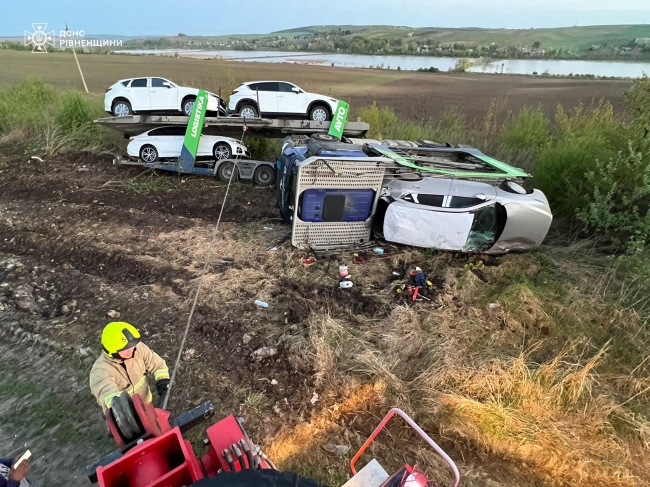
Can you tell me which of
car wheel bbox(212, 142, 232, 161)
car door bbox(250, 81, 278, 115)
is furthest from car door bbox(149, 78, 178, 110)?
car door bbox(250, 81, 278, 115)

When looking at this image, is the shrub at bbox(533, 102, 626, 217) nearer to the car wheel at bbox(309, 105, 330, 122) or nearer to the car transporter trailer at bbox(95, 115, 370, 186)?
the car transporter trailer at bbox(95, 115, 370, 186)

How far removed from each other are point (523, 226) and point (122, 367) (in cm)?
544

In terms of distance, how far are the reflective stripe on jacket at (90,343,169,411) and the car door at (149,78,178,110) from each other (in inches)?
326

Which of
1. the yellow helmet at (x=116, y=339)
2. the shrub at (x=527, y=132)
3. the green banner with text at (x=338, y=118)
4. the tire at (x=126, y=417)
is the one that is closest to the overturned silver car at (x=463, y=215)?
the green banner with text at (x=338, y=118)

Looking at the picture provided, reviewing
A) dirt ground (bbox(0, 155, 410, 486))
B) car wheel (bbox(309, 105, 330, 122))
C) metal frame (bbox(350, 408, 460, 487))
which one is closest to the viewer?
metal frame (bbox(350, 408, 460, 487))

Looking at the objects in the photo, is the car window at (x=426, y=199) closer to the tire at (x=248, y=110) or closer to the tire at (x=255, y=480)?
the tire at (x=255, y=480)

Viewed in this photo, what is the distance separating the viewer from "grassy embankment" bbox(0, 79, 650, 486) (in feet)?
11.0

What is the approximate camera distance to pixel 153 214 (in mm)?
7609

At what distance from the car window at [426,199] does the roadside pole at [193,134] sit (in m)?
5.42

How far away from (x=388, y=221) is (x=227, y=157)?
5.26 metres

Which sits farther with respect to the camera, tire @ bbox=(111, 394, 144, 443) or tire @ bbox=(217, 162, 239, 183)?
tire @ bbox=(217, 162, 239, 183)

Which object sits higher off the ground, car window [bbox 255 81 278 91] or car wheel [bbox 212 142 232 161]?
car window [bbox 255 81 278 91]

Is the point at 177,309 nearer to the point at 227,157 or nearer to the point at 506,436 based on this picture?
the point at 506,436

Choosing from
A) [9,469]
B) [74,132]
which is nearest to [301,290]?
[9,469]
